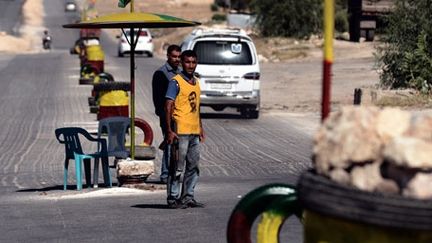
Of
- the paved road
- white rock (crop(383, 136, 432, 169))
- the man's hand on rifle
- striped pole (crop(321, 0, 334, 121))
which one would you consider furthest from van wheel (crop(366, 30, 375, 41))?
white rock (crop(383, 136, 432, 169))

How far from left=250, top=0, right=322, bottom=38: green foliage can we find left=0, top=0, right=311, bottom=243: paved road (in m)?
32.3

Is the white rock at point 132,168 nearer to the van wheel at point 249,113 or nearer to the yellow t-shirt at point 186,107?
the yellow t-shirt at point 186,107

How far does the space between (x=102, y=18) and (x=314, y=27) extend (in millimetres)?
53989

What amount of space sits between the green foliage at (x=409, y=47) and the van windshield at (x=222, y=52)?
16.8 feet

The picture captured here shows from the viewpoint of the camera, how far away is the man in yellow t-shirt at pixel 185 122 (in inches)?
521

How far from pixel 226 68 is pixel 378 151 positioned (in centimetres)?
2343

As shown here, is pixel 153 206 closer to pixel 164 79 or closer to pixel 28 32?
pixel 164 79

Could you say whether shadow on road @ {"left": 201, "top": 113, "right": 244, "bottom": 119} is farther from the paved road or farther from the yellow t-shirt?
the yellow t-shirt

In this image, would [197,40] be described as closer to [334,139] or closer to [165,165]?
[165,165]

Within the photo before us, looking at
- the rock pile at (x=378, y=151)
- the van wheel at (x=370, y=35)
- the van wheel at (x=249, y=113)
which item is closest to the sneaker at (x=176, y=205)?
the rock pile at (x=378, y=151)

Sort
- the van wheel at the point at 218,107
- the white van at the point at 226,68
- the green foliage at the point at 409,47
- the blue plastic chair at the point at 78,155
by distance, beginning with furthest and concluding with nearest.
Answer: the green foliage at the point at 409,47, the van wheel at the point at 218,107, the white van at the point at 226,68, the blue plastic chair at the point at 78,155

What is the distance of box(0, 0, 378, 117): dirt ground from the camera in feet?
118

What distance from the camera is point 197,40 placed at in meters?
28.0

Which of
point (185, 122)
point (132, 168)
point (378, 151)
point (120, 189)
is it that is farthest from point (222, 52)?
point (378, 151)
